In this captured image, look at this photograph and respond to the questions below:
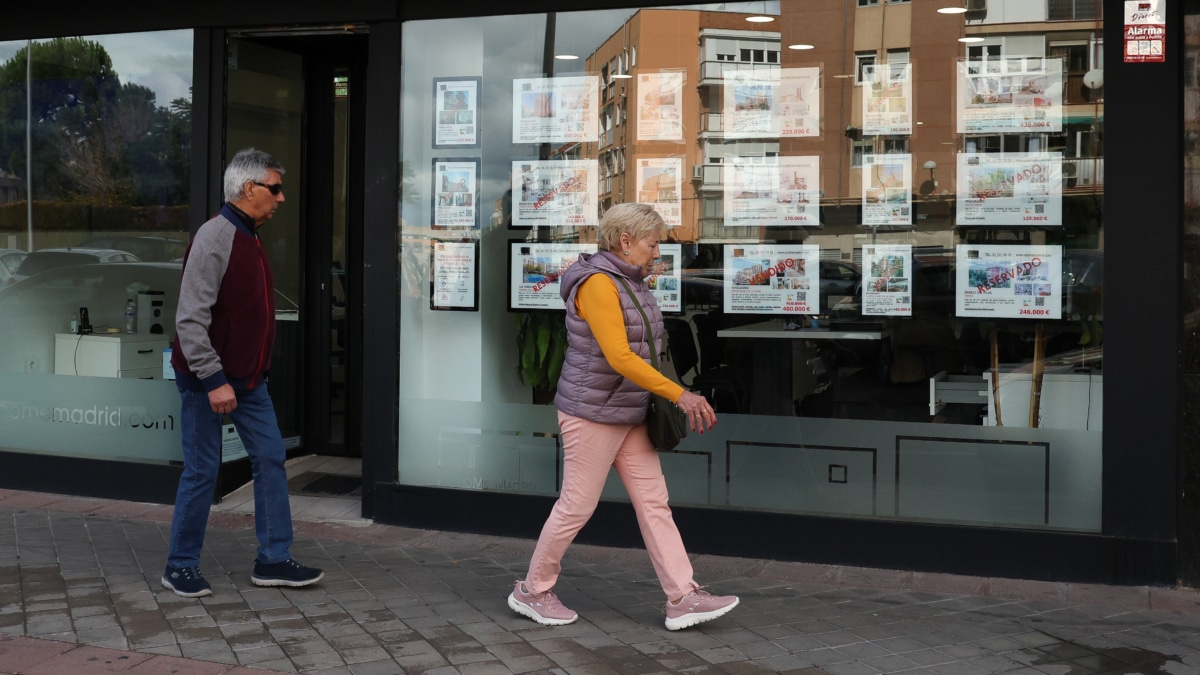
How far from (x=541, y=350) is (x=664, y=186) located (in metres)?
1.15

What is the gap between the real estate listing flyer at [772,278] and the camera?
253 inches

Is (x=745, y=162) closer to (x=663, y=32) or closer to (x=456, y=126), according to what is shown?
(x=663, y=32)

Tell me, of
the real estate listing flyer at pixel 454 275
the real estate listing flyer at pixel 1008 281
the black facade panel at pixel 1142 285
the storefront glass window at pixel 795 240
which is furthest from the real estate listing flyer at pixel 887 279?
the real estate listing flyer at pixel 454 275

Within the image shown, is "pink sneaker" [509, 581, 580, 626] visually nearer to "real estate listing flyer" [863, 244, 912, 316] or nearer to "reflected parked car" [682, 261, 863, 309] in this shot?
"reflected parked car" [682, 261, 863, 309]

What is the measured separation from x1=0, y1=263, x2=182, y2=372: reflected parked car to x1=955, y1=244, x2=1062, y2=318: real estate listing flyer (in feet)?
15.5

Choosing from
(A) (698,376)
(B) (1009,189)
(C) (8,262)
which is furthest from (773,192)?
(C) (8,262)

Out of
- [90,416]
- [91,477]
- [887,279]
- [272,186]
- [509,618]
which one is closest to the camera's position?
[509,618]

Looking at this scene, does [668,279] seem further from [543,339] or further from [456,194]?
[456,194]

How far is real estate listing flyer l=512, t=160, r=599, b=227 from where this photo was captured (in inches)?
269

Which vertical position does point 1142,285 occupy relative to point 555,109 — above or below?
below

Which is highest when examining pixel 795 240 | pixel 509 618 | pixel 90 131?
pixel 90 131

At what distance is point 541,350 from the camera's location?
22.9 ft

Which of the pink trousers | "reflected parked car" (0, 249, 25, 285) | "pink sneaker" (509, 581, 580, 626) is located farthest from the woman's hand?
"reflected parked car" (0, 249, 25, 285)

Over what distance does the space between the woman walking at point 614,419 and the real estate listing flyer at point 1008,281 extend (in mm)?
1946
